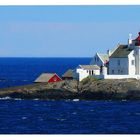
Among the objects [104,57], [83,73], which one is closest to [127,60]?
[83,73]

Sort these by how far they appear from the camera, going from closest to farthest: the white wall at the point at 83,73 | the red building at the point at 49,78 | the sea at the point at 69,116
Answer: the sea at the point at 69,116 < the white wall at the point at 83,73 < the red building at the point at 49,78

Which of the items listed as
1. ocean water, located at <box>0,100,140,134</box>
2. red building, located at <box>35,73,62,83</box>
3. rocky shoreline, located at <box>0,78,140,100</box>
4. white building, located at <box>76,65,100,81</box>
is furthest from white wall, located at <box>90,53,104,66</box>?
ocean water, located at <box>0,100,140,134</box>

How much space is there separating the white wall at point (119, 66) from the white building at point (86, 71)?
1.40 metres

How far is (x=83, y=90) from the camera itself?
8944cm

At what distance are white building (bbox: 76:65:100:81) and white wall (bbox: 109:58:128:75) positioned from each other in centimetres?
140

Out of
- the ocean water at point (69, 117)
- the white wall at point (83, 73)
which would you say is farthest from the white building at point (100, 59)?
the ocean water at point (69, 117)

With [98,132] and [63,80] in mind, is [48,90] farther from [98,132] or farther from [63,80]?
[98,132]

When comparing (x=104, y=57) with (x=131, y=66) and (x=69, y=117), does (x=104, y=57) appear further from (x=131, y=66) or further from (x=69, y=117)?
(x=69, y=117)

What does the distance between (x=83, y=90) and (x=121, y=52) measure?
343 inches

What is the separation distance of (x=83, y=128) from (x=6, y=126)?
544 cm

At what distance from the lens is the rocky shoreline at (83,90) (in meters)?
87.9

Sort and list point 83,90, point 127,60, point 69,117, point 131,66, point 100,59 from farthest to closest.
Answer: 1. point 100,59
2. point 131,66
3. point 127,60
4. point 83,90
5. point 69,117

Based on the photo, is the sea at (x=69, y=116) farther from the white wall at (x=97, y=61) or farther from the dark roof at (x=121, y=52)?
the white wall at (x=97, y=61)
